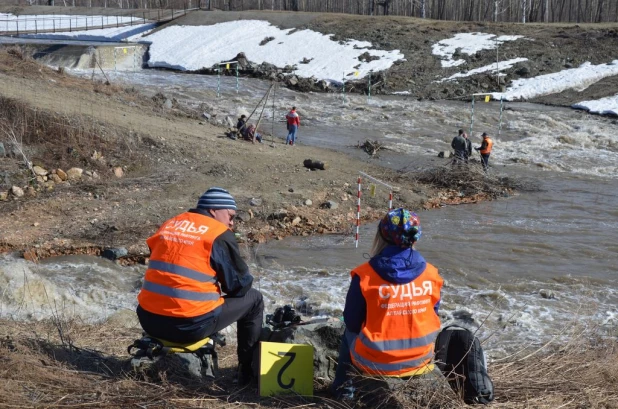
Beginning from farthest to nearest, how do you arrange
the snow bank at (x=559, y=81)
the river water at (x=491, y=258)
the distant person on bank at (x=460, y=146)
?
the snow bank at (x=559, y=81)
the distant person on bank at (x=460, y=146)
the river water at (x=491, y=258)

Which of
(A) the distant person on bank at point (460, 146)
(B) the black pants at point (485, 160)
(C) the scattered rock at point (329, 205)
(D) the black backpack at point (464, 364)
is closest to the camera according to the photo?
(D) the black backpack at point (464, 364)

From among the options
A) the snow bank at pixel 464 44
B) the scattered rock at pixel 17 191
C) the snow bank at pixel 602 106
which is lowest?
the scattered rock at pixel 17 191

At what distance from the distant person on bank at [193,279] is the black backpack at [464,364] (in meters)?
1.32

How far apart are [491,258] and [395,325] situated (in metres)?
9.31

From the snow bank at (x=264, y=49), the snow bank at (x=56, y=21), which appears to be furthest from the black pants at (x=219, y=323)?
the snow bank at (x=56, y=21)

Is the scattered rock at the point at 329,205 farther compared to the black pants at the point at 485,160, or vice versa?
the black pants at the point at 485,160

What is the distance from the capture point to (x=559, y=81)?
35.4 metres

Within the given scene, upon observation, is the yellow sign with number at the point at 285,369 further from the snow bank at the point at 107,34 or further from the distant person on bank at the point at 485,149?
the snow bank at the point at 107,34

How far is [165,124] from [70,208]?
573 centimetres

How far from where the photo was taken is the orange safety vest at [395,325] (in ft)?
15.2

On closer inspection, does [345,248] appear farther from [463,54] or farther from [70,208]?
[463,54]

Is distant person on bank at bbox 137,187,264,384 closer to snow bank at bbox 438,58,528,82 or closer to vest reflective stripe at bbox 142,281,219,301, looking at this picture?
vest reflective stripe at bbox 142,281,219,301

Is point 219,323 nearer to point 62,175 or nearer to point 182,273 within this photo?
point 182,273

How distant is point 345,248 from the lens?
1377 centimetres
